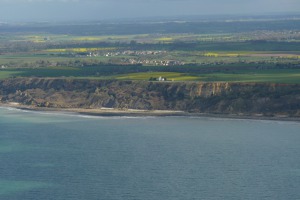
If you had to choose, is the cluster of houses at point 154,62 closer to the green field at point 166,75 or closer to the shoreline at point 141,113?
the green field at point 166,75

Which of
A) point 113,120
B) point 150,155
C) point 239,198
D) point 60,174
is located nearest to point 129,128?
point 113,120

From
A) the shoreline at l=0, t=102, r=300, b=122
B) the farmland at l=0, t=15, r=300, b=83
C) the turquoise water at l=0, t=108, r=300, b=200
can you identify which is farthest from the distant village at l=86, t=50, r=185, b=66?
the turquoise water at l=0, t=108, r=300, b=200

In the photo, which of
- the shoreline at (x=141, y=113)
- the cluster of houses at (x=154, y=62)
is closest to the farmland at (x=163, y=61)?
the cluster of houses at (x=154, y=62)

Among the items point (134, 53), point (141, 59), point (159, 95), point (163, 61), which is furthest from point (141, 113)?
point (134, 53)

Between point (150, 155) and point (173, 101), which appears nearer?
point (150, 155)

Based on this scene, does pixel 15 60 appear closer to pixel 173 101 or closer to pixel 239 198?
pixel 173 101

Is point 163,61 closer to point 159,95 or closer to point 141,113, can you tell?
point 159,95

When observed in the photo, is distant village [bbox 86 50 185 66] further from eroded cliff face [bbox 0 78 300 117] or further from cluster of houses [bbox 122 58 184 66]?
eroded cliff face [bbox 0 78 300 117]
